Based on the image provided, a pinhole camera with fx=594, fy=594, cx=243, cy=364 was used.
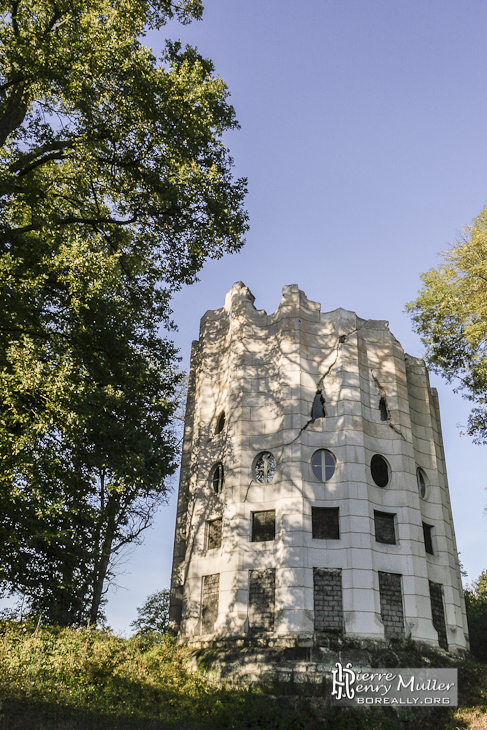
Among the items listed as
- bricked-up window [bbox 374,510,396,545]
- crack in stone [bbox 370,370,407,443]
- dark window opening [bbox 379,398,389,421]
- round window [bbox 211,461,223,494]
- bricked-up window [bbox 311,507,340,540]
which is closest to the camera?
bricked-up window [bbox 311,507,340,540]

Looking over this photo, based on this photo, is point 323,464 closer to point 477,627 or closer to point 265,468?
point 265,468

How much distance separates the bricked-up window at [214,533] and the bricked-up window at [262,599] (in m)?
2.25

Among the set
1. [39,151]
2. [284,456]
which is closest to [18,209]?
[39,151]

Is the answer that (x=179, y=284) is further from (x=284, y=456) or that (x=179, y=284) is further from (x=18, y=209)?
(x=284, y=456)

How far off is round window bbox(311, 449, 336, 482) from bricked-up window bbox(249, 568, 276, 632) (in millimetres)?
3867

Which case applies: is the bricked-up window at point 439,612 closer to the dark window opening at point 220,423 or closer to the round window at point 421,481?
the round window at point 421,481

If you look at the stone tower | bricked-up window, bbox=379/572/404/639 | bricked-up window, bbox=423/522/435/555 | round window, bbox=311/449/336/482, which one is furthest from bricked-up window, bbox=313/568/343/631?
bricked-up window, bbox=423/522/435/555

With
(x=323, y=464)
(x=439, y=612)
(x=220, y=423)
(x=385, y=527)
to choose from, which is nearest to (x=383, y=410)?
(x=323, y=464)

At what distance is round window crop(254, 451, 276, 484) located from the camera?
22562 millimetres

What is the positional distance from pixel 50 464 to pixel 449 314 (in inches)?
774

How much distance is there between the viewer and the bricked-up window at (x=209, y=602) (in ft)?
71.2

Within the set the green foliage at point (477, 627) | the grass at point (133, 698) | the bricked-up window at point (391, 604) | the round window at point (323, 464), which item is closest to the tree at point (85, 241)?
the grass at point (133, 698)

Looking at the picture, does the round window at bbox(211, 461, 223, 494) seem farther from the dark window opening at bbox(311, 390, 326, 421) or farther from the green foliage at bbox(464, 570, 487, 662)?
the green foliage at bbox(464, 570, 487, 662)

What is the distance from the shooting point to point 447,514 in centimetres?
2545
